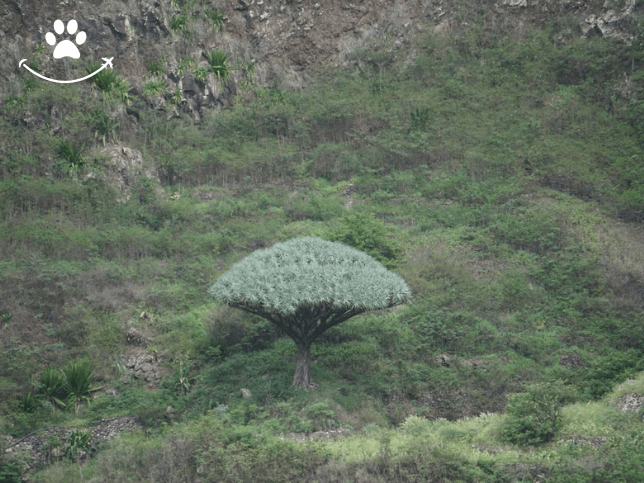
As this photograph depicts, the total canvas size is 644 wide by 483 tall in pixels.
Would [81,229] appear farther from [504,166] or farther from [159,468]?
[504,166]

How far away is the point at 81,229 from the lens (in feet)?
84.3

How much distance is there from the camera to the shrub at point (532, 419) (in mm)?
14148

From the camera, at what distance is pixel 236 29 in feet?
124

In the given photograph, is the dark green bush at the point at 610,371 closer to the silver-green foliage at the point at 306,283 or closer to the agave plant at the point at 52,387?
the silver-green foliage at the point at 306,283

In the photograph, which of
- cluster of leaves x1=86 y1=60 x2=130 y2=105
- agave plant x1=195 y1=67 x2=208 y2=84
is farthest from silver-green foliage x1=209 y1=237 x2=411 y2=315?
agave plant x1=195 y1=67 x2=208 y2=84

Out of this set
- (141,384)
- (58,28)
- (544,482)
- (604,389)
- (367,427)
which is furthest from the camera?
(58,28)

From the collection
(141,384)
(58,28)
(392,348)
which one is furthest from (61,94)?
(392,348)

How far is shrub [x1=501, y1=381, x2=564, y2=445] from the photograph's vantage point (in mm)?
14148

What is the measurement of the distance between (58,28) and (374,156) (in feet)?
58.6

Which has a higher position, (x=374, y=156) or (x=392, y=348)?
(x=374, y=156)

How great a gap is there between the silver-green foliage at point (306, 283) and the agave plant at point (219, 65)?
19125 mm

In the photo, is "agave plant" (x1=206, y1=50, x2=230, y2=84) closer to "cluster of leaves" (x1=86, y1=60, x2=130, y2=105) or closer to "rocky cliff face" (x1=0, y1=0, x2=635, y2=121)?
"rocky cliff face" (x1=0, y1=0, x2=635, y2=121)

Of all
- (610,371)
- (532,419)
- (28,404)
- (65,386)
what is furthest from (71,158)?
(610,371)

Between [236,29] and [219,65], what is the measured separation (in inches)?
168
